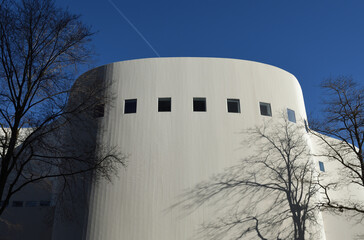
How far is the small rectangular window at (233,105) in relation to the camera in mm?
14266

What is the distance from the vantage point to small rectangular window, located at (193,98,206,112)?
553 inches

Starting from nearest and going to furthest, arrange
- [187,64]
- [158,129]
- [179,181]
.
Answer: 1. [179,181]
2. [158,129]
3. [187,64]

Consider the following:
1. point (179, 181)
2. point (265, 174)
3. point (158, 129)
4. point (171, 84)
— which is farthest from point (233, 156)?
point (171, 84)

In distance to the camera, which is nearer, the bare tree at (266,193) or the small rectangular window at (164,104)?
the bare tree at (266,193)

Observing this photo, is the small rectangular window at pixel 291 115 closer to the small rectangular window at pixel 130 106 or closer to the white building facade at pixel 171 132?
the white building facade at pixel 171 132

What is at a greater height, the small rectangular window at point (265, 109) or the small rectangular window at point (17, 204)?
the small rectangular window at point (265, 109)

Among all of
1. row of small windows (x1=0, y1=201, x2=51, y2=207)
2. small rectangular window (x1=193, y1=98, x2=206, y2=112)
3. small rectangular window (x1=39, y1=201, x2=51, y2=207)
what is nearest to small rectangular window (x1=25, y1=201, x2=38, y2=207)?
row of small windows (x1=0, y1=201, x2=51, y2=207)

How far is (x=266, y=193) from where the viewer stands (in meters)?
13.3

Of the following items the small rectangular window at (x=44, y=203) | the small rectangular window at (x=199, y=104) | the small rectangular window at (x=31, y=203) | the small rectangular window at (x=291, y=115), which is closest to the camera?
the small rectangular window at (x=199, y=104)

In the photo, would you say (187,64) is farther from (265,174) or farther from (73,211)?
(73,211)

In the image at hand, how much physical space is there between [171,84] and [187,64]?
1.42 meters

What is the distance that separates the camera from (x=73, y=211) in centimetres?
1384

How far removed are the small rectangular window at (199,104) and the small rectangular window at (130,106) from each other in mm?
3074

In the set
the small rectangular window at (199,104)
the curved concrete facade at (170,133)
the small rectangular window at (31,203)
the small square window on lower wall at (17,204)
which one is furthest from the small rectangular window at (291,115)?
the small square window on lower wall at (17,204)
